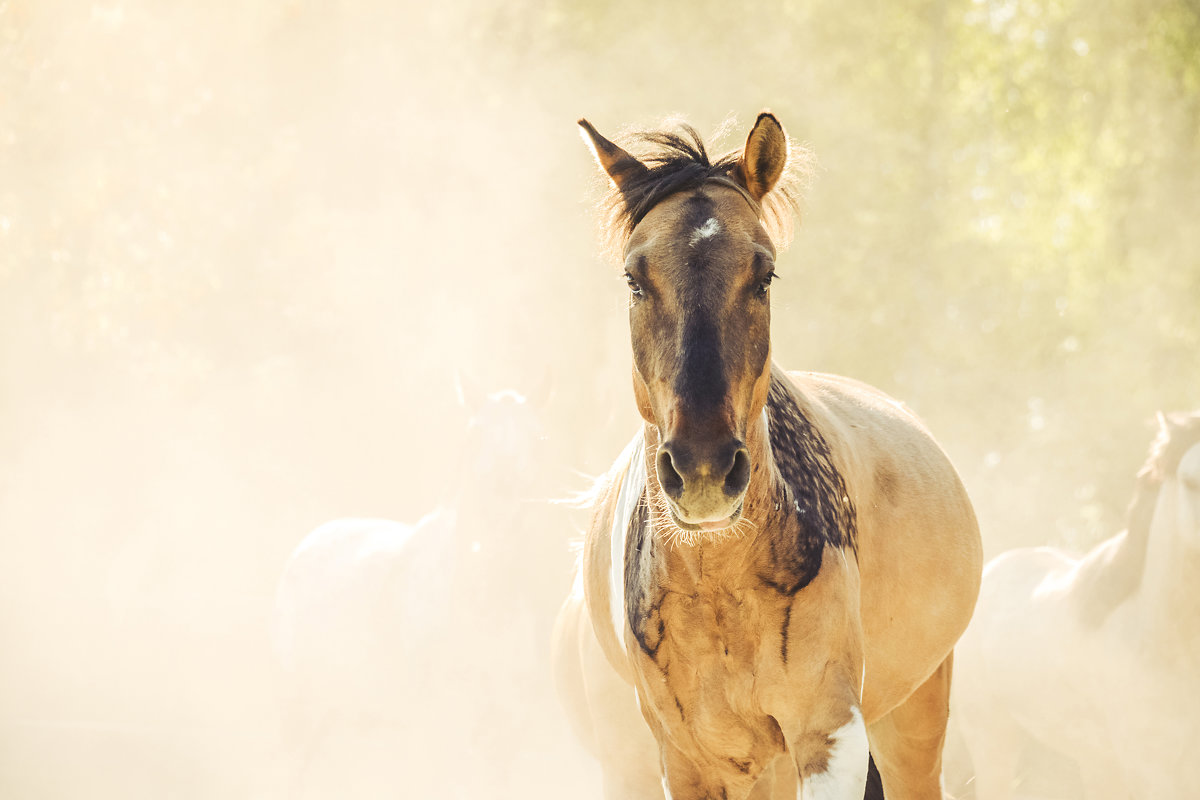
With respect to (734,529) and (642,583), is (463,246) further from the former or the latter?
(734,529)

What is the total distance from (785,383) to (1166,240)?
9282 millimetres

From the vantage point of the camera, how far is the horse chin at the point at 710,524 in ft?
6.54

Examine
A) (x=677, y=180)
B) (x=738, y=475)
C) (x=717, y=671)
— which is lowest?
(x=717, y=671)

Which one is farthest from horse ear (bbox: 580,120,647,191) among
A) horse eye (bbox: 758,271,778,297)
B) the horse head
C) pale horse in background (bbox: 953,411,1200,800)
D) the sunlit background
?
the sunlit background

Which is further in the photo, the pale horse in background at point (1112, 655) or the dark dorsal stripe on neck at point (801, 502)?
the pale horse in background at point (1112, 655)

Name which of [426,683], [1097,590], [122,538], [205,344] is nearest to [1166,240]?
[1097,590]

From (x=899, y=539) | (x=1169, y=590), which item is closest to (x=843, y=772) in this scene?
(x=899, y=539)

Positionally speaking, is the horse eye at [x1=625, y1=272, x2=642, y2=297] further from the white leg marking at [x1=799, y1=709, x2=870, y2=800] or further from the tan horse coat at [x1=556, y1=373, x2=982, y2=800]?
the white leg marking at [x1=799, y1=709, x2=870, y2=800]

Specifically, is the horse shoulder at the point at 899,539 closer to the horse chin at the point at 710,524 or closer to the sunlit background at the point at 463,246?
the horse chin at the point at 710,524

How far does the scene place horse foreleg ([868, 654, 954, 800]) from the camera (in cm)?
326

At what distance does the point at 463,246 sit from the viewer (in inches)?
404

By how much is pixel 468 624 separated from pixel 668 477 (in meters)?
4.50

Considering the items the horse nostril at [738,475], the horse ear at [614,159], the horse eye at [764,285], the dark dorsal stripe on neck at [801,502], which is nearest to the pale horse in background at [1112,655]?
the dark dorsal stripe on neck at [801,502]

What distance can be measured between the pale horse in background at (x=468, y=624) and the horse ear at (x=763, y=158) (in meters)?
3.48
